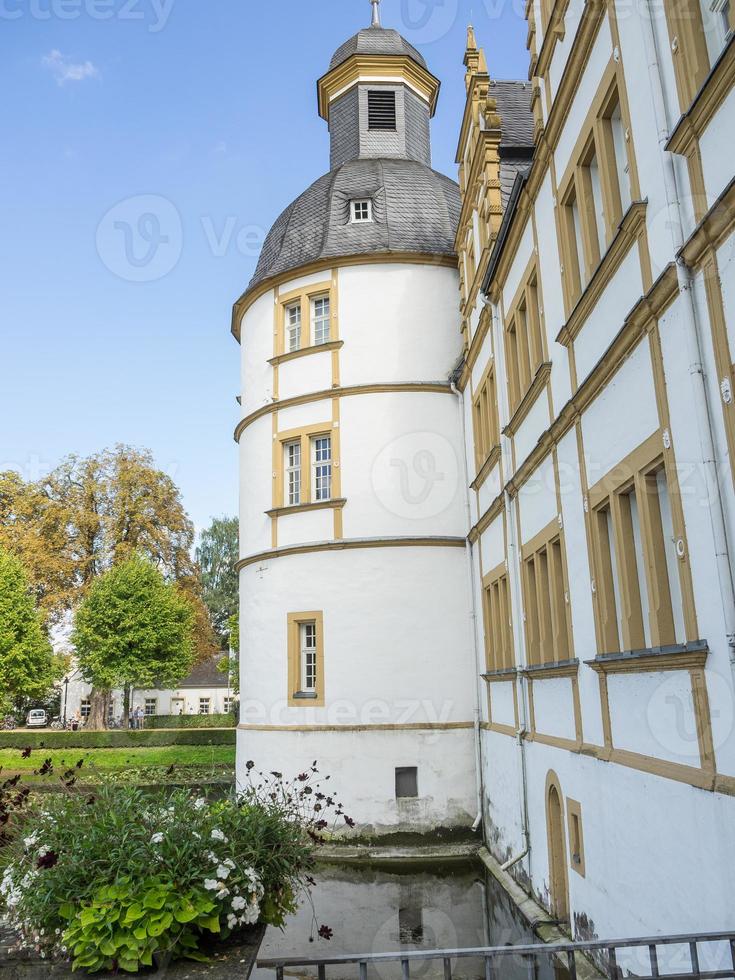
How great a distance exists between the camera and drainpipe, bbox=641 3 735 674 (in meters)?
4.86

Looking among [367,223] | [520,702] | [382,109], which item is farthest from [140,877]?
[382,109]

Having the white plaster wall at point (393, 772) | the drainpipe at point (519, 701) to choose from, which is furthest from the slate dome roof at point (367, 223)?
the white plaster wall at point (393, 772)

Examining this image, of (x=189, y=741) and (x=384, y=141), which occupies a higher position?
(x=384, y=141)

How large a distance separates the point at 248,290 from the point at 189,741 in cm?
2270

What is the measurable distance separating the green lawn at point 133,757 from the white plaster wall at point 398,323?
17204mm

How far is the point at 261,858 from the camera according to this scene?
566cm

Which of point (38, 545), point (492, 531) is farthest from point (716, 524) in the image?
point (38, 545)

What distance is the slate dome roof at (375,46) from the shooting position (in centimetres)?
2208

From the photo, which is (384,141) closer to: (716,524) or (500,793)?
(500,793)

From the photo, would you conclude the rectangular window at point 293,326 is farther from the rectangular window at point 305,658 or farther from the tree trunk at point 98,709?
the tree trunk at point 98,709

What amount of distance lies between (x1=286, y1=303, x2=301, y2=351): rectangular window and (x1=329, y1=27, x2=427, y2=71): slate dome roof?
27.0 feet

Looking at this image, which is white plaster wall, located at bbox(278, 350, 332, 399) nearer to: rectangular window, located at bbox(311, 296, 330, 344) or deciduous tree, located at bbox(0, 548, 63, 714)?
rectangular window, located at bbox(311, 296, 330, 344)

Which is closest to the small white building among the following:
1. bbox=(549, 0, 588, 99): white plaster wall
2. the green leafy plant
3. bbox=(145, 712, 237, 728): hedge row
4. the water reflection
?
bbox=(145, 712, 237, 728): hedge row

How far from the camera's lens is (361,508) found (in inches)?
640
